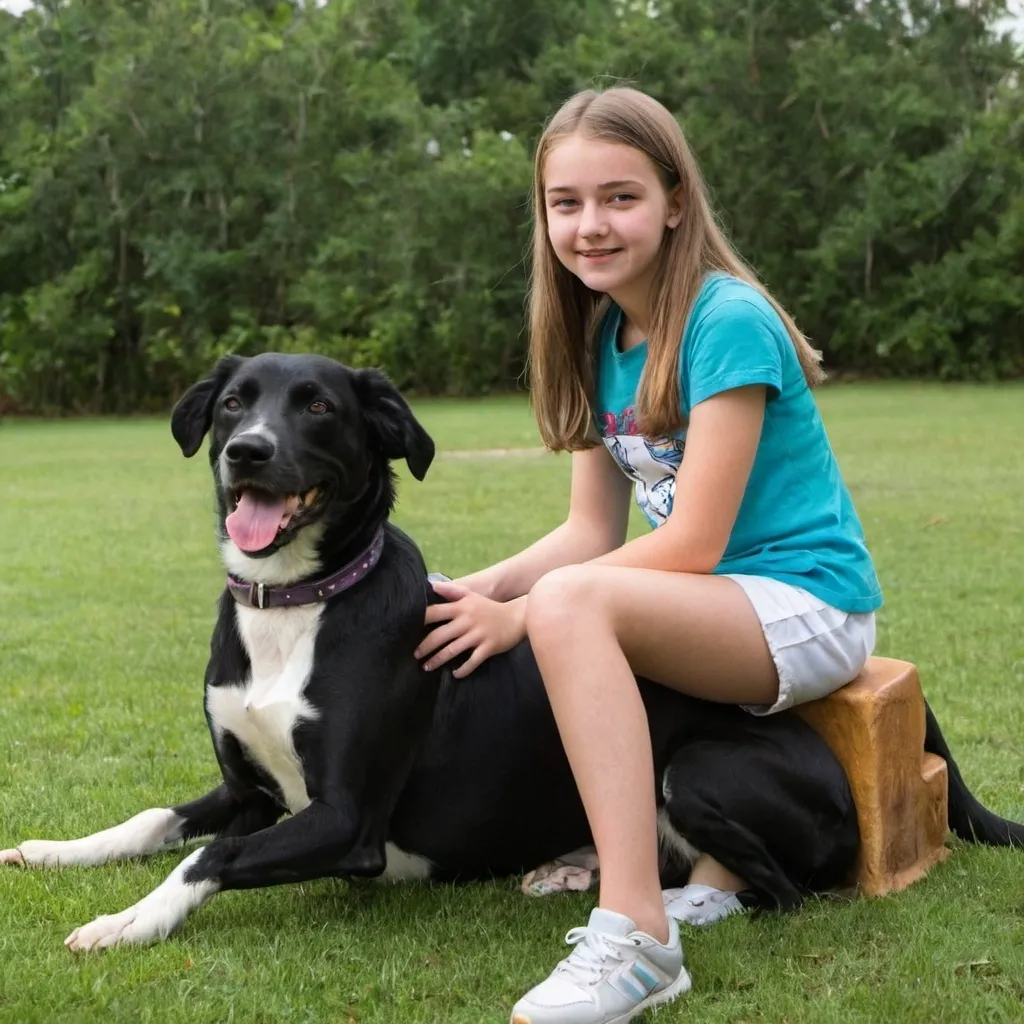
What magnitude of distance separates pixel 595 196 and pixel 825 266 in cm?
3171

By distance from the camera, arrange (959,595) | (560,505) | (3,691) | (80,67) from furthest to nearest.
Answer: (80,67) → (560,505) → (959,595) → (3,691)

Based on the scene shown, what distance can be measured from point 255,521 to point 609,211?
1.21 metres

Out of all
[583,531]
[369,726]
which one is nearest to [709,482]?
[583,531]

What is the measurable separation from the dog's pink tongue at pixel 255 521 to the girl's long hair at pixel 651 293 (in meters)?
0.91

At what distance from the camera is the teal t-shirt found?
3.37 m

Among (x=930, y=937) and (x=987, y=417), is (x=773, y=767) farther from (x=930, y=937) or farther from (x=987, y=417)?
(x=987, y=417)

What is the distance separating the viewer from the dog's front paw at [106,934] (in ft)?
10.2

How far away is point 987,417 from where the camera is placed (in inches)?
868

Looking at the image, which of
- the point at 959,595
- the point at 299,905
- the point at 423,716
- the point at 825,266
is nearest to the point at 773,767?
the point at 423,716

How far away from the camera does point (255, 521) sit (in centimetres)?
335

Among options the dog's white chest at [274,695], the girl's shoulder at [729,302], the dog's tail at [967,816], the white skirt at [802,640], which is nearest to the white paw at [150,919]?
the dog's white chest at [274,695]

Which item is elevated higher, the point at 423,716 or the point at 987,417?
the point at 423,716

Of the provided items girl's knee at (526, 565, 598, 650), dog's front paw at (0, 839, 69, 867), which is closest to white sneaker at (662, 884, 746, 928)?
girl's knee at (526, 565, 598, 650)

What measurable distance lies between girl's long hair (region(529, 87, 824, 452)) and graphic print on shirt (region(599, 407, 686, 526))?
2.9 inches
